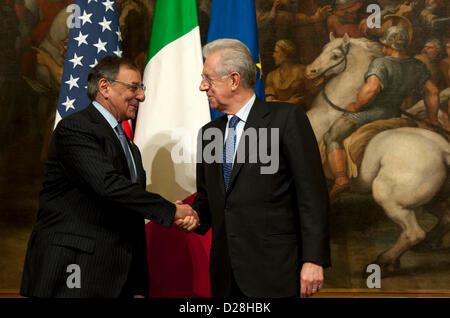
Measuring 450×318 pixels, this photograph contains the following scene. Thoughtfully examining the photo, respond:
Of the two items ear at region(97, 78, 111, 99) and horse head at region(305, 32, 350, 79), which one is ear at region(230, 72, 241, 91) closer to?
ear at region(97, 78, 111, 99)

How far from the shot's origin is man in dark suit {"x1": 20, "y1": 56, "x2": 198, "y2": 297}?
248cm

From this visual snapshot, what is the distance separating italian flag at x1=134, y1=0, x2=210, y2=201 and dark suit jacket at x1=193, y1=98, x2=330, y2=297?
123 cm

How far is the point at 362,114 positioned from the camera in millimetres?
5035

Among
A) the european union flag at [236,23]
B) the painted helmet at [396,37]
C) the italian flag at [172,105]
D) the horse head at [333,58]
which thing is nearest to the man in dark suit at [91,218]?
the italian flag at [172,105]

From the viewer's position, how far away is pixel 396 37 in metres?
5.06

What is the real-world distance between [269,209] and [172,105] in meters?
1.73

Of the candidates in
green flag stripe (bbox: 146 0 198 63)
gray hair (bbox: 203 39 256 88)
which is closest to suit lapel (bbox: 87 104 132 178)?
gray hair (bbox: 203 39 256 88)

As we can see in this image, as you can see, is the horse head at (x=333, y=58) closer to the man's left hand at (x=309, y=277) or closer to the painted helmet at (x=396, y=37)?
the painted helmet at (x=396, y=37)

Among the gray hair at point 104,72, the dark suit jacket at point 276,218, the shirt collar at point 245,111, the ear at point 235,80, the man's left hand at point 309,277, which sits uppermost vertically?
the gray hair at point 104,72

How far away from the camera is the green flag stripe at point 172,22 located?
4012 millimetres

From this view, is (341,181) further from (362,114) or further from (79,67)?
(79,67)

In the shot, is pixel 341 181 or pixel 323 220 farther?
pixel 341 181

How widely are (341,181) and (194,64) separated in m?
2.13
